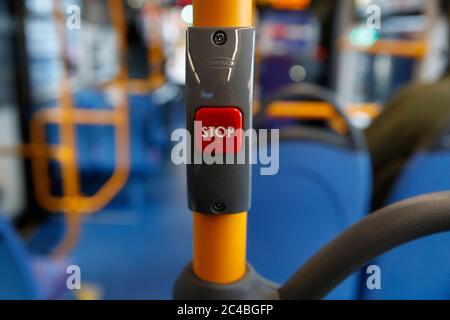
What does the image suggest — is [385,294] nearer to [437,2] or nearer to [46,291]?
[46,291]

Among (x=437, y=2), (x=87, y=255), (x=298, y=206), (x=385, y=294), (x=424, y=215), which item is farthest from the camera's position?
(x=87, y=255)

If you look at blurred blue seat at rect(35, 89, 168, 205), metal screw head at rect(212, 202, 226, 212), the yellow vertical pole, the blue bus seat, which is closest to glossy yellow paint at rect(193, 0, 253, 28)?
the yellow vertical pole

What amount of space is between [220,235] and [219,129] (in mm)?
98

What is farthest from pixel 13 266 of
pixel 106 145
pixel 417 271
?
pixel 106 145

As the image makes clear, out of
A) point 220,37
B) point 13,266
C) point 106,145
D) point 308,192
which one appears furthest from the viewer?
point 106,145

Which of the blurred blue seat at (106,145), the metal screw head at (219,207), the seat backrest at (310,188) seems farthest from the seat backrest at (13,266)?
the blurred blue seat at (106,145)

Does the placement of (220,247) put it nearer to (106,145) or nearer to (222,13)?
(222,13)

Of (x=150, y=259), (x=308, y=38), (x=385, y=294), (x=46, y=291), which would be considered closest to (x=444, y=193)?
(x=385, y=294)

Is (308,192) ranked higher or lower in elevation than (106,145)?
higher

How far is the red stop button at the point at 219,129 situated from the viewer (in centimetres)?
33

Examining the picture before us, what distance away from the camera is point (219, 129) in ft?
1.09

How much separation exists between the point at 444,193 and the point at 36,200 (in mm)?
3052

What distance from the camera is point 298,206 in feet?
3.42

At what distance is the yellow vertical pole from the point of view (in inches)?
12.8
